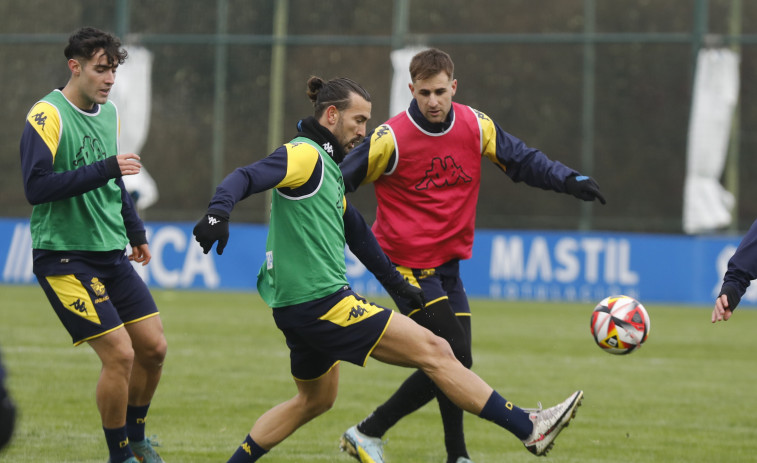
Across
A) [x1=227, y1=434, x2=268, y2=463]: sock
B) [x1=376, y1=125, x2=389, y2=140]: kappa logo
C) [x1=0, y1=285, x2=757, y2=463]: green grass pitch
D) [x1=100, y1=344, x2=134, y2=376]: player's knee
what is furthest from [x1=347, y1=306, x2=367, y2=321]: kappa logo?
[x1=0, y1=285, x2=757, y2=463]: green grass pitch

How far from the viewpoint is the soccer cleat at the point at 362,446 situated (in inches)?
270

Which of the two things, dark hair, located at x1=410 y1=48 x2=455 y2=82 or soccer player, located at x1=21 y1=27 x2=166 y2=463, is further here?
dark hair, located at x1=410 y1=48 x2=455 y2=82

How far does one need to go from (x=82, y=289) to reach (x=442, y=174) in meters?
2.20

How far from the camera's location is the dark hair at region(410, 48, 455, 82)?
6.78 m

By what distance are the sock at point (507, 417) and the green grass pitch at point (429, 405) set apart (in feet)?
4.70

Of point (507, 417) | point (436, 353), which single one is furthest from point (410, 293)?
point (507, 417)

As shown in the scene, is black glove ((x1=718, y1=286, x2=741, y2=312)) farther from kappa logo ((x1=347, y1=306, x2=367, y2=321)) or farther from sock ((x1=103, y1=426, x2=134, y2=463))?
sock ((x1=103, y1=426, x2=134, y2=463))

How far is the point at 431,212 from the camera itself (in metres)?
7.07

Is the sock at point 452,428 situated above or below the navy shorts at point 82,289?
below

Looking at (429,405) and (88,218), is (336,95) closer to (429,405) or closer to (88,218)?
(88,218)

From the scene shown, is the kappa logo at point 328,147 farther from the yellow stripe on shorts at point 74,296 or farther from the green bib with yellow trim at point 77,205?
the yellow stripe on shorts at point 74,296

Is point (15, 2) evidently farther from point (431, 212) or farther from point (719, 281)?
point (431, 212)

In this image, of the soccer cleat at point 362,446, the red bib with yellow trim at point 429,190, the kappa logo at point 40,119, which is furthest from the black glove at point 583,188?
the kappa logo at point 40,119

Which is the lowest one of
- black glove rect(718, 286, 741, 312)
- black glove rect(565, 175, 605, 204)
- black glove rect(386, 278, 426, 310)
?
black glove rect(386, 278, 426, 310)
